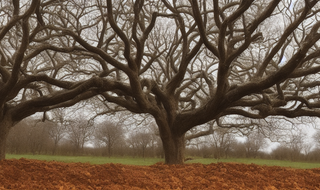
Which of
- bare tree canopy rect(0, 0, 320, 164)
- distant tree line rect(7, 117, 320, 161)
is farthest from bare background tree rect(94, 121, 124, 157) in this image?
bare tree canopy rect(0, 0, 320, 164)

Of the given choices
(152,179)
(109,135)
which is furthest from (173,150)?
(109,135)

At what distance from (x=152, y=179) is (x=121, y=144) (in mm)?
12869

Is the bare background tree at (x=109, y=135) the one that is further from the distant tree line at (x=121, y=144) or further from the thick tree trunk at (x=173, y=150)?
the thick tree trunk at (x=173, y=150)

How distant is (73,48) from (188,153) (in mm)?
12814

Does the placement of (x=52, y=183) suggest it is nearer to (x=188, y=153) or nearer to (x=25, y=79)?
(x=25, y=79)

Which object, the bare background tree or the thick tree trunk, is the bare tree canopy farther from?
the bare background tree

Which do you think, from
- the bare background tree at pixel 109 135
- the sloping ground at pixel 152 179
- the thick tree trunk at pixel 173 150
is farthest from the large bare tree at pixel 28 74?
the bare background tree at pixel 109 135

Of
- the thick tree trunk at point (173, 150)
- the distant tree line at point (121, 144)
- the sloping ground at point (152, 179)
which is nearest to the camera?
the sloping ground at point (152, 179)

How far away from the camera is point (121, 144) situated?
18203 millimetres

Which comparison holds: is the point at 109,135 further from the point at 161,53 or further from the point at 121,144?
the point at 161,53

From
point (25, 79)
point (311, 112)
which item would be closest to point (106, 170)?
point (25, 79)

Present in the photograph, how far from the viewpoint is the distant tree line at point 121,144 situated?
16.7 meters

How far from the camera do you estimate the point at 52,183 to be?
5.16 metres

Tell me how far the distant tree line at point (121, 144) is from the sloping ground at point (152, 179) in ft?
30.6
